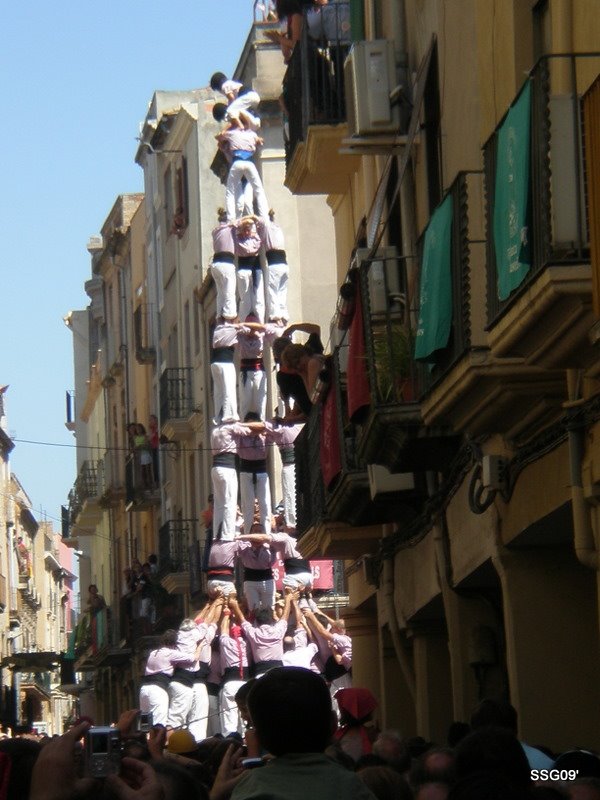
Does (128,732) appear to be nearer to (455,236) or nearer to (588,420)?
(588,420)

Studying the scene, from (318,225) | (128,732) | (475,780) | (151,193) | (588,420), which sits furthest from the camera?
(151,193)

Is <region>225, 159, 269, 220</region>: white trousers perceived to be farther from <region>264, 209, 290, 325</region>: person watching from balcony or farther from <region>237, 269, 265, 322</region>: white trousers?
<region>237, 269, 265, 322</region>: white trousers

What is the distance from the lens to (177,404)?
43.5 metres

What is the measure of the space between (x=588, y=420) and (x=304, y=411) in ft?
29.2

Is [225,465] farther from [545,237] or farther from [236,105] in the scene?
[545,237]

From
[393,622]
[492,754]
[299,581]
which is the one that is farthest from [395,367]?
[299,581]

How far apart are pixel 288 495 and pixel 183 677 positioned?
4243 mm

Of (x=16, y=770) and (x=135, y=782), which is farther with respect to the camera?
(x=135, y=782)

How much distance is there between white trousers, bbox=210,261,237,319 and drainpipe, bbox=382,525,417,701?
11.7 meters

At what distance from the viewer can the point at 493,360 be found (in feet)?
35.3

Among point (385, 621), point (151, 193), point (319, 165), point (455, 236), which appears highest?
point (151, 193)

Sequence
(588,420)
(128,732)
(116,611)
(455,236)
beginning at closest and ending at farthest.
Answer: (128,732) < (588,420) < (455,236) < (116,611)

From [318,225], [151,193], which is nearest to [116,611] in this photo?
[151,193]

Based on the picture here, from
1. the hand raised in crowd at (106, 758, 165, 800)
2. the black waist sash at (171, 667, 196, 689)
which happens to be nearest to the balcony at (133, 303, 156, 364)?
the black waist sash at (171, 667, 196, 689)
